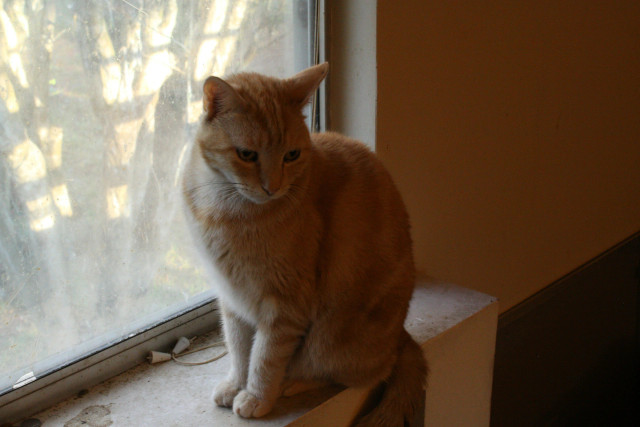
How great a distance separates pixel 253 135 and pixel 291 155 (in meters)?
0.09

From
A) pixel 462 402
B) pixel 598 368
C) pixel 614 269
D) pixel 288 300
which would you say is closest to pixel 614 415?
pixel 598 368

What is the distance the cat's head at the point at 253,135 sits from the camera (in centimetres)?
96

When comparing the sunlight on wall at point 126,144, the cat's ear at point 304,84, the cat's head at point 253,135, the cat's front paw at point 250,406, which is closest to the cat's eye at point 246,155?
the cat's head at point 253,135

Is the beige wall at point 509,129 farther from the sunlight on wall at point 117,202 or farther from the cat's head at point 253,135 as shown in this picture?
the sunlight on wall at point 117,202

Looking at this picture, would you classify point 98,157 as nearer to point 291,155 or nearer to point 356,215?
point 291,155

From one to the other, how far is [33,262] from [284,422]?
57 centimetres

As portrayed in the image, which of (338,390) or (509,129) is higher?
(509,129)

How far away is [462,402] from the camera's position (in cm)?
153

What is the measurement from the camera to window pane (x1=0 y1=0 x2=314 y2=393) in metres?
1.01

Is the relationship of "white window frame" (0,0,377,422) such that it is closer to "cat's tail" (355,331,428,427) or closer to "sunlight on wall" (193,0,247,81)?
"sunlight on wall" (193,0,247,81)

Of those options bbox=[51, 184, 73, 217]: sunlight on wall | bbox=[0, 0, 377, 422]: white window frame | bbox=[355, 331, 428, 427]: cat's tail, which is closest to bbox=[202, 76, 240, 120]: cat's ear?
bbox=[51, 184, 73, 217]: sunlight on wall

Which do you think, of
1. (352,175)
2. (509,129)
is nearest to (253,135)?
(352,175)

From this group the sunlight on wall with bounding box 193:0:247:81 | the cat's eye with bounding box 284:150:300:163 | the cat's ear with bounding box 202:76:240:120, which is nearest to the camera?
the cat's ear with bounding box 202:76:240:120

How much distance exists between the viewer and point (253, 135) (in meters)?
0.96
